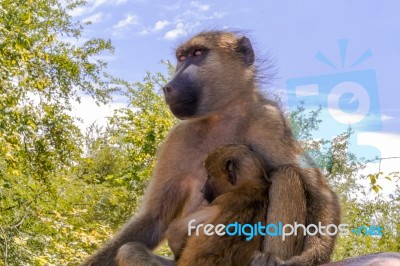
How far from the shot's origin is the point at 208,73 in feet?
9.53

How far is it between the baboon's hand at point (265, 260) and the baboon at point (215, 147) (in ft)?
0.20

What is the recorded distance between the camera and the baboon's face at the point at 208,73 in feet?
8.93

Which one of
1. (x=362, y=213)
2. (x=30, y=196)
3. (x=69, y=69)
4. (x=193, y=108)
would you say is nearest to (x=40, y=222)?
(x=30, y=196)

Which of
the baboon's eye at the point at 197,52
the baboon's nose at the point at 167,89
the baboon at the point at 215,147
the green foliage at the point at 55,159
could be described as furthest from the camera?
the green foliage at the point at 55,159

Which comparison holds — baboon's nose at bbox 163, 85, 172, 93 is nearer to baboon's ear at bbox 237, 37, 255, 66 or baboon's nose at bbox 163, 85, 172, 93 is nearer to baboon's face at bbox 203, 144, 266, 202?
baboon's face at bbox 203, 144, 266, 202

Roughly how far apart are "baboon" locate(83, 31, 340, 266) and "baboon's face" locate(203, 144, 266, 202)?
0.29 feet

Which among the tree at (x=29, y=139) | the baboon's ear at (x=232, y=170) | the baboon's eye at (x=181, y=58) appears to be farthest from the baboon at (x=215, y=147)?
the tree at (x=29, y=139)

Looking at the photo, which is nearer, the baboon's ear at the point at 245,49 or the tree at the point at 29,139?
the baboon's ear at the point at 245,49

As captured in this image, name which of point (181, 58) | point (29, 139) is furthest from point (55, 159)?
point (181, 58)

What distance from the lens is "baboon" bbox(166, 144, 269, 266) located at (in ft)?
7.38

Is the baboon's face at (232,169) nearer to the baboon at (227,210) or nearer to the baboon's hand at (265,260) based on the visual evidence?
the baboon at (227,210)

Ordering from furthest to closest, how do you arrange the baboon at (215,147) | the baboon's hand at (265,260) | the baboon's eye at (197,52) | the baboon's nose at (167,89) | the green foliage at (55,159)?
the green foliage at (55,159) → the baboon's eye at (197,52) → the baboon's nose at (167,89) → the baboon at (215,147) → the baboon's hand at (265,260)

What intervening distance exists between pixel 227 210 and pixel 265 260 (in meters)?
0.26

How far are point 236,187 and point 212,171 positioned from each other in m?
0.13
